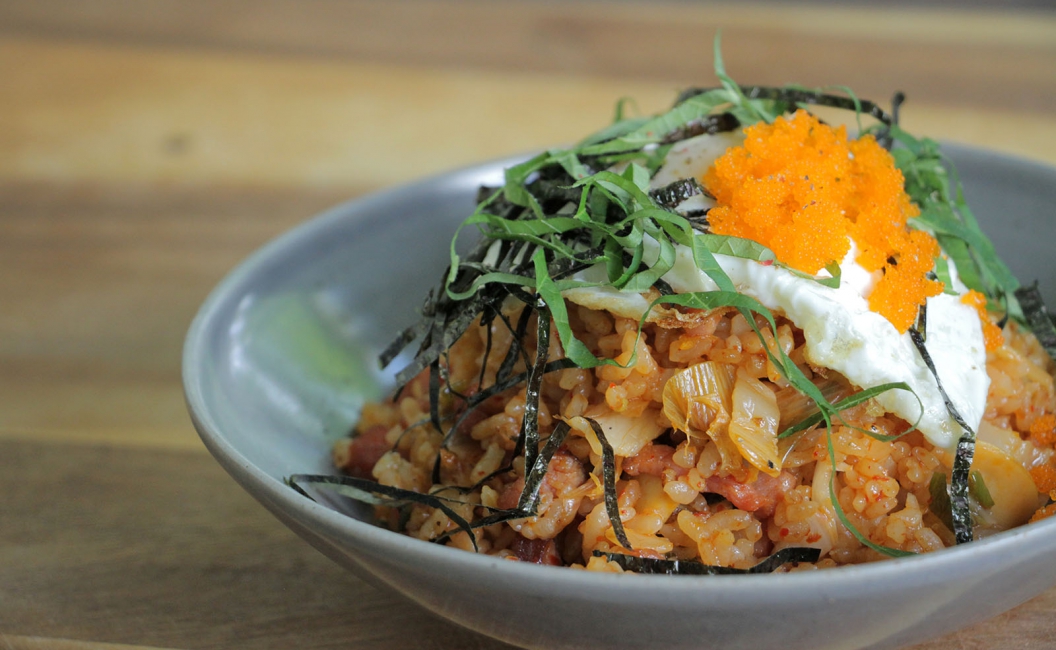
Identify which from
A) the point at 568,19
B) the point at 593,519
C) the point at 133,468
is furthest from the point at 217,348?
the point at 568,19

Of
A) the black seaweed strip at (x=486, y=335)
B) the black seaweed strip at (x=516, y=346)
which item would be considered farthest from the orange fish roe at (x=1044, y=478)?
the black seaweed strip at (x=486, y=335)

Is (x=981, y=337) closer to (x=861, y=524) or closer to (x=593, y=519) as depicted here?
(x=861, y=524)

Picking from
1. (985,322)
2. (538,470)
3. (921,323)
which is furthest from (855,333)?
(538,470)

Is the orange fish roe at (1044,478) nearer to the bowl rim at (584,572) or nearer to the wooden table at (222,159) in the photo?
the wooden table at (222,159)

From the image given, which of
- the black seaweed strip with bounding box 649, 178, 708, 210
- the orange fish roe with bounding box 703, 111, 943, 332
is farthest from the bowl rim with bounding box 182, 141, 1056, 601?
the black seaweed strip with bounding box 649, 178, 708, 210

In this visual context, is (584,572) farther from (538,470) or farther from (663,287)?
(663,287)

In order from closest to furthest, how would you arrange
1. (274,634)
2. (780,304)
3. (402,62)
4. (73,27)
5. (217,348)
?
(780,304) → (274,634) → (217,348) → (402,62) → (73,27)

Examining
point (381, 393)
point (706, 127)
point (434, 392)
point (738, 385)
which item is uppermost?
point (706, 127)
